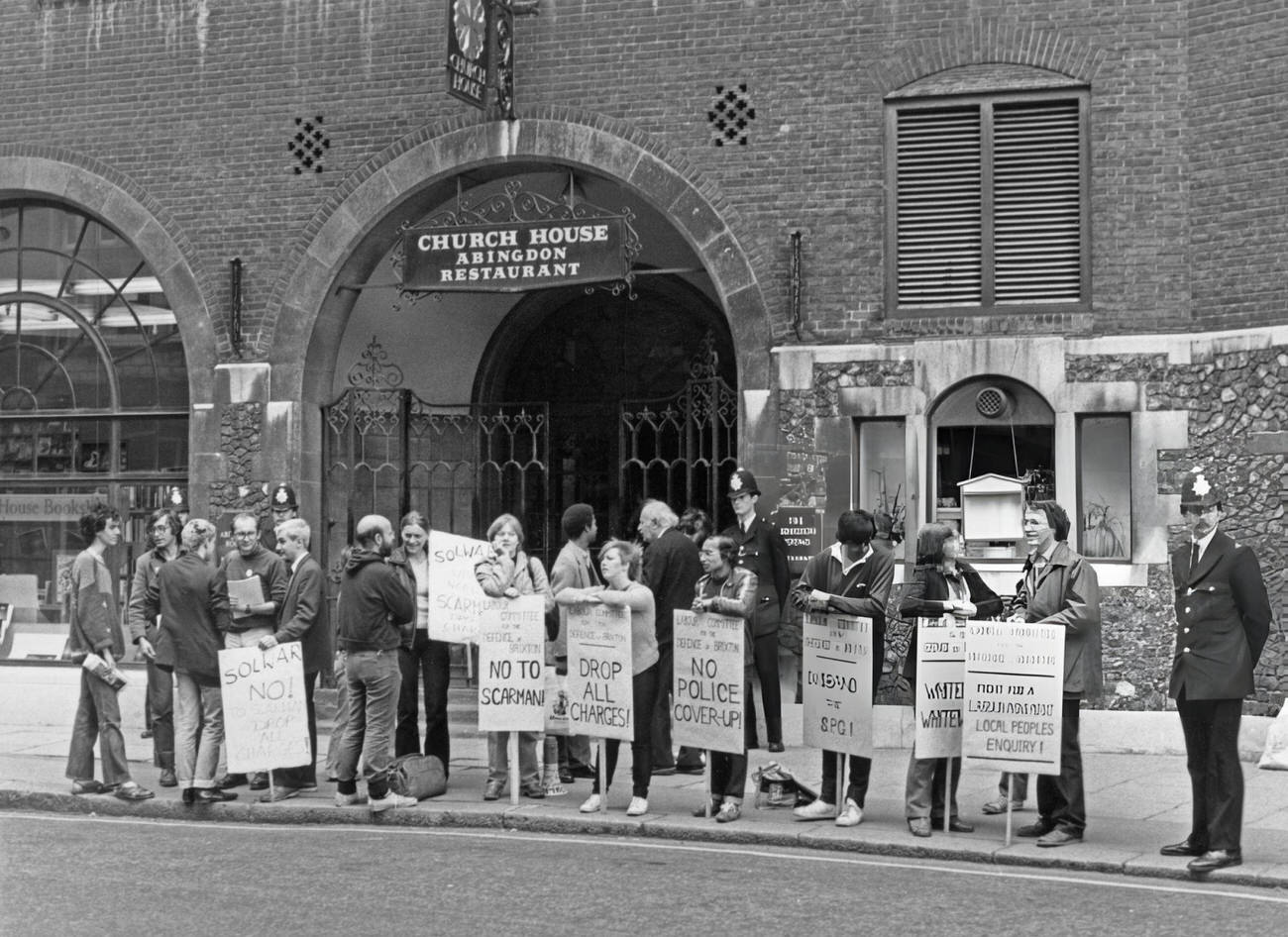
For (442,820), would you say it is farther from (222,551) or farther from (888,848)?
(222,551)

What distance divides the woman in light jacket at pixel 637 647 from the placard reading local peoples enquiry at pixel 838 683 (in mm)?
962

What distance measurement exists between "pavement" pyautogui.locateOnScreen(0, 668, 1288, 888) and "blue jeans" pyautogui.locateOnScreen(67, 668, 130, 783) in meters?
0.19

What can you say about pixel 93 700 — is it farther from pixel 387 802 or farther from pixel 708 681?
pixel 708 681

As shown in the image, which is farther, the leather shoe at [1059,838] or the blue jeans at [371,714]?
the blue jeans at [371,714]

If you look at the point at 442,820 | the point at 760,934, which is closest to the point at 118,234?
the point at 442,820

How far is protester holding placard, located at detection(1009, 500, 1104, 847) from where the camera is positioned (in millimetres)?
9398

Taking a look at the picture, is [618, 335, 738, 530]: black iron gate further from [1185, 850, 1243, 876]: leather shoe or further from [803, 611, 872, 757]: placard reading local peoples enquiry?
[1185, 850, 1243, 876]: leather shoe

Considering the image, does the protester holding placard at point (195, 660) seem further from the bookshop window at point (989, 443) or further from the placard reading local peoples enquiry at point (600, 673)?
the bookshop window at point (989, 443)

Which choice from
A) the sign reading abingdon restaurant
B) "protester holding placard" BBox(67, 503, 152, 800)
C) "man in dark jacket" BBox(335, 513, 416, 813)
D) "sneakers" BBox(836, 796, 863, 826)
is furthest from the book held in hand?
the sign reading abingdon restaurant

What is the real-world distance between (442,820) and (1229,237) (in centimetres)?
740

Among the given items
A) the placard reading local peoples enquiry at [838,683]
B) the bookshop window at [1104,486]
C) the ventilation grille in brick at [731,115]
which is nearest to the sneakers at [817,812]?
the placard reading local peoples enquiry at [838,683]

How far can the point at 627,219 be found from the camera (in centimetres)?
1456

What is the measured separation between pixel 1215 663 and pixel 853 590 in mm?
2093

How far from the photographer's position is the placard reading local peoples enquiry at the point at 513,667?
10.7m
